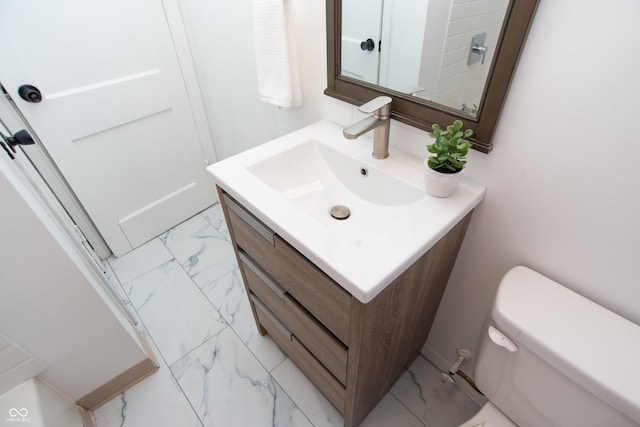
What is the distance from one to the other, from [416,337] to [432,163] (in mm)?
693

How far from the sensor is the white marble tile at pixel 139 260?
178 centimetres

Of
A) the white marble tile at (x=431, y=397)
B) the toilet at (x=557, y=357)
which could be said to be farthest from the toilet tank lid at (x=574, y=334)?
the white marble tile at (x=431, y=397)

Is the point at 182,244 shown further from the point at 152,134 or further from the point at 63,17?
the point at 63,17

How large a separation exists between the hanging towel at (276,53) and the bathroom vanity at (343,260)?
0.17 meters

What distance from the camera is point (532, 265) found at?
818mm

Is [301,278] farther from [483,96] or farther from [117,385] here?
[117,385]

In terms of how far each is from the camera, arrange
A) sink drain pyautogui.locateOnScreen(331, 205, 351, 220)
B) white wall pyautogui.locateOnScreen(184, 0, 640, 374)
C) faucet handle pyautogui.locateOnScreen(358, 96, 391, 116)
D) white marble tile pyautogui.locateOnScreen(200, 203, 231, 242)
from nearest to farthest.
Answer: white wall pyautogui.locateOnScreen(184, 0, 640, 374) → faucet handle pyautogui.locateOnScreen(358, 96, 391, 116) → sink drain pyautogui.locateOnScreen(331, 205, 351, 220) → white marble tile pyautogui.locateOnScreen(200, 203, 231, 242)

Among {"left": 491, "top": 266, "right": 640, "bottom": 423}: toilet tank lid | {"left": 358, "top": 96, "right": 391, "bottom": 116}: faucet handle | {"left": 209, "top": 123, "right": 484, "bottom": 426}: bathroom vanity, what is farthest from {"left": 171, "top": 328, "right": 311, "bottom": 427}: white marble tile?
{"left": 358, "top": 96, "right": 391, "bottom": 116}: faucet handle

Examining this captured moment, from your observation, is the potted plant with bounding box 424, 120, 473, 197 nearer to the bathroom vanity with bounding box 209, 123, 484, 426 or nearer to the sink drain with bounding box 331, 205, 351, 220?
the bathroom vanity with bounding box 209, 123, 484, 426

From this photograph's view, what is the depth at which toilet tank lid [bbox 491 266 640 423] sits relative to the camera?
58 cm

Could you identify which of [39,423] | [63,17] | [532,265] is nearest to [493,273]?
[532,265]

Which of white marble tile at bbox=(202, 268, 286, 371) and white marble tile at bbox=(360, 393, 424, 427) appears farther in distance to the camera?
white marble tile at bbox=(202, 268, 286, 371)

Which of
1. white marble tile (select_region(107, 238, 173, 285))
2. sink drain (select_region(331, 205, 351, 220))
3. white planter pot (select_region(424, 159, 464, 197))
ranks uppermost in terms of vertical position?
white planter pot (select_region(424, 159, 464, 197))

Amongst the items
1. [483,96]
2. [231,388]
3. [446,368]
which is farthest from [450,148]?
[231,388]
